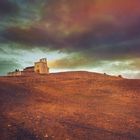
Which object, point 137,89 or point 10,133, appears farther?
point 137,89

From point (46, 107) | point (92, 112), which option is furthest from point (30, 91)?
point (92, 112)

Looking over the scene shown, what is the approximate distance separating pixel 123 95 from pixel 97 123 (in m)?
12.4

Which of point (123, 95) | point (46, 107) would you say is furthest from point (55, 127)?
point (123, 95)

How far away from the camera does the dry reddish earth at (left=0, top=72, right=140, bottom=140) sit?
70.0 feet

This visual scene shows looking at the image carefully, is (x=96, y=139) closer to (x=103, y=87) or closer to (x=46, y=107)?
(x=46, y=107)

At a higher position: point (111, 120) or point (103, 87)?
point (103, 87)

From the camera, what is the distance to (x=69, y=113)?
2622cm

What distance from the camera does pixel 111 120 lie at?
2553 centimetres

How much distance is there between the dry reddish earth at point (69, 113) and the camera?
840 inches

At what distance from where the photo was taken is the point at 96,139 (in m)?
20.9

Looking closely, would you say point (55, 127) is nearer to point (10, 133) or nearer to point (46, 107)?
point (10, 133)

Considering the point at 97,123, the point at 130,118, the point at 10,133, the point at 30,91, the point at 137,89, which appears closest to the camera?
the point at 10,133

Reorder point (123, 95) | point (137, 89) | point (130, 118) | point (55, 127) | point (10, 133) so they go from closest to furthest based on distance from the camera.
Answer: point (10, 133)
point (55, 127)
point (130, 118)
point (123, 95)
point (137, 89)

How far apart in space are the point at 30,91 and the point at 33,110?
321 inches
